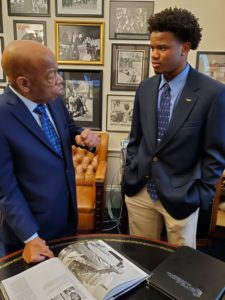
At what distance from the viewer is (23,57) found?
97cm

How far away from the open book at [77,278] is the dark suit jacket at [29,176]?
16 cm

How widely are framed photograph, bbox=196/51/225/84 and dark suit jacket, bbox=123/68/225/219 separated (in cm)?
143

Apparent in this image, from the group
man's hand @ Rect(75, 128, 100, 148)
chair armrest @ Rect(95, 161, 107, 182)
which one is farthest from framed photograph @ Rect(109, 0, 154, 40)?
man's hand @ Rect(75, 128, 100, 148)

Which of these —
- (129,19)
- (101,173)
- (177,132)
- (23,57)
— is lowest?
(101,173)

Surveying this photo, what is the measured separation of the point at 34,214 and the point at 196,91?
0.96 meters

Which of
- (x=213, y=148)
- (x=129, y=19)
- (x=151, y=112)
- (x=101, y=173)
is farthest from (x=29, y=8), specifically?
(x=213, y=148)

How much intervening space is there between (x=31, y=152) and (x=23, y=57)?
14.0 inches

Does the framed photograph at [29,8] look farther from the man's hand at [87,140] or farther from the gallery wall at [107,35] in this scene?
the man's hand at [87,140]

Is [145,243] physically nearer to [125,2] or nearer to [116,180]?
[116,180]

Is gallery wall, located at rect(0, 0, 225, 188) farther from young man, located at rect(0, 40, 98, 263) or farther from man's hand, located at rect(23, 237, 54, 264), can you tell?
man's hand, located at rect(23, 237, 54, 264)

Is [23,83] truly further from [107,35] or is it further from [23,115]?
[107,35]

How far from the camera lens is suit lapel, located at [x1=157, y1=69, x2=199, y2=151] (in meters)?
1.33

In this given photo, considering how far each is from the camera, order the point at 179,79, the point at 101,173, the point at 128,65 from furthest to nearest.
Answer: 1. the point at 128,65
2. the point at 101,173
3. the point at 179,79

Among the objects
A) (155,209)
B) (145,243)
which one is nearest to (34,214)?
(145,243)
